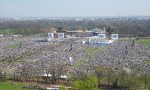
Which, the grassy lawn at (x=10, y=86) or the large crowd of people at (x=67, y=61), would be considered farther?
the large crowd of people at (x=67, y=61)

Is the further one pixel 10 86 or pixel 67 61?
pixel 67 61

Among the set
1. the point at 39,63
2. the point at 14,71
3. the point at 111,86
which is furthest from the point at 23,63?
the point at 111,86

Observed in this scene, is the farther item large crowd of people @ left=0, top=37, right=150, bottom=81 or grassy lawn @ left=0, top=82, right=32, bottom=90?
large crowd of people @ left=0, top=37, right=150, bottom=81

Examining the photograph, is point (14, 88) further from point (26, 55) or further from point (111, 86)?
point (26, 55)

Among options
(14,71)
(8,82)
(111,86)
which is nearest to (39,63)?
(14,71)

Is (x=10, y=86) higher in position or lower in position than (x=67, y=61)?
higher

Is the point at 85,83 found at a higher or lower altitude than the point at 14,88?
higher

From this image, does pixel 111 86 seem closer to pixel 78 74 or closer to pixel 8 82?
pixel 78 74

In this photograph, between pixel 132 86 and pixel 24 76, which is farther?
pixel 24 76

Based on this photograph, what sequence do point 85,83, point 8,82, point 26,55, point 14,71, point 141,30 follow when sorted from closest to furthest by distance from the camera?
point 85,83 < point 8,82 < point 14,71 < point 26,55 < point 141,30

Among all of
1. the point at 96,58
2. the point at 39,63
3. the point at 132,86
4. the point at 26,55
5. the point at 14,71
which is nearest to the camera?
the point at 132,86
